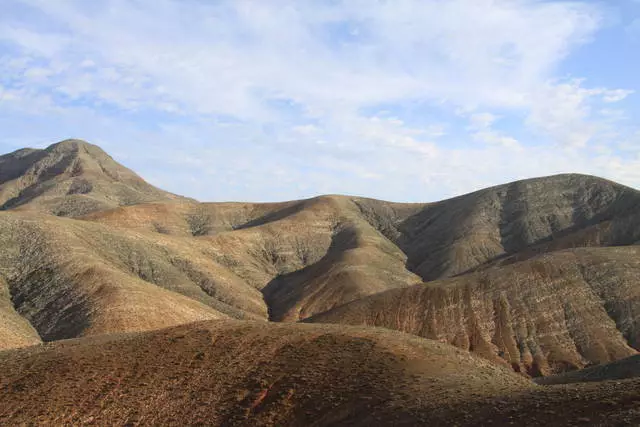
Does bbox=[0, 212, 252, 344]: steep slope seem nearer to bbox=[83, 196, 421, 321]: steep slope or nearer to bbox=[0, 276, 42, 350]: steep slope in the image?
bbox=[0, 276, 42, 350]: steep slope

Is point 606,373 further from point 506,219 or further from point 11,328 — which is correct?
point 506,219

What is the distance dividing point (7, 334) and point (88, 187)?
148226 millimetres

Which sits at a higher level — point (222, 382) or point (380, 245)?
point (380, 245)

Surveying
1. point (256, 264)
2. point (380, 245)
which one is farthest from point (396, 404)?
point (380, 245)

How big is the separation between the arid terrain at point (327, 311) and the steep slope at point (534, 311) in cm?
27

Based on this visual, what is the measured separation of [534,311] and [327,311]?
26.7m

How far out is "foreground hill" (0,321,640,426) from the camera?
75.6 feet

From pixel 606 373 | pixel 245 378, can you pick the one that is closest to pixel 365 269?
pixel 606 373

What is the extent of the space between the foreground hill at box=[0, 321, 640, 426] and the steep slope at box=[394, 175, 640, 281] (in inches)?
3608

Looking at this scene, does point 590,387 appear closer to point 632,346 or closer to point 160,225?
point 632,346

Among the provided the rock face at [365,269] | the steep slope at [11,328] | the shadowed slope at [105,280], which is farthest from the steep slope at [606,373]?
the steep slope at [11,328]

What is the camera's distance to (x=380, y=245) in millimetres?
143000

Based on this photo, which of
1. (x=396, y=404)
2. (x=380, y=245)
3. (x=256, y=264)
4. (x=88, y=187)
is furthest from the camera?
(x=88, y=187)

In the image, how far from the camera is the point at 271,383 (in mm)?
31078
